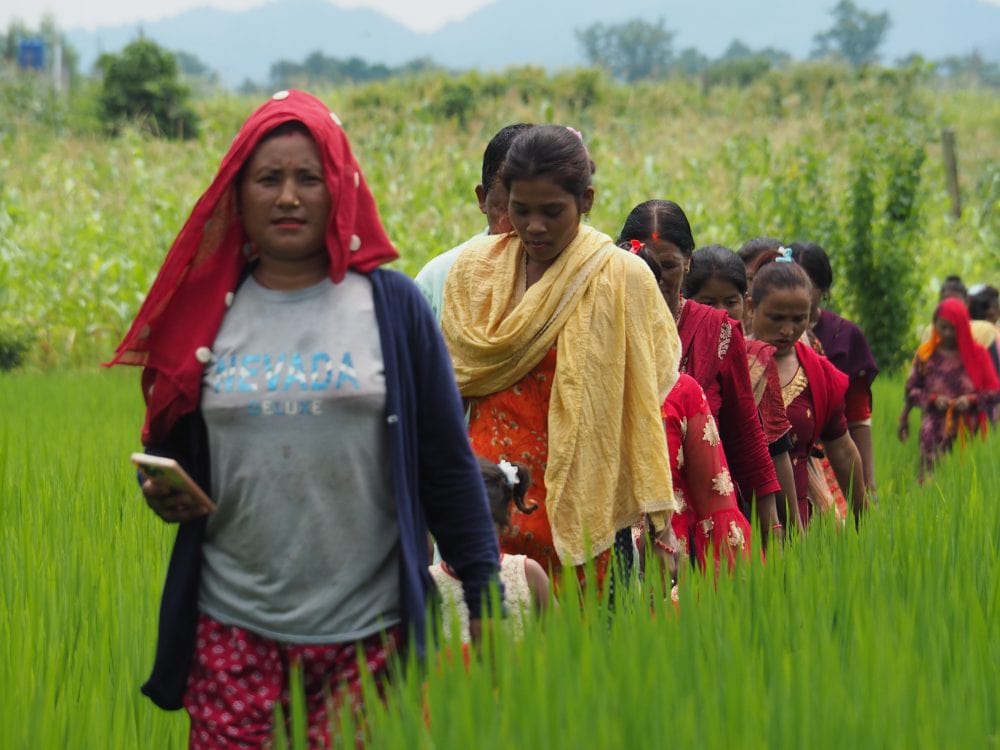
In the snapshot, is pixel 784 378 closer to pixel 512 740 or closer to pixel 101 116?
pixel 512 740

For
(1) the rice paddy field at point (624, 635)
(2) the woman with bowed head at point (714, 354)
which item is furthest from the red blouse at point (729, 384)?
(1) the rice paddy field at point (624, 635)

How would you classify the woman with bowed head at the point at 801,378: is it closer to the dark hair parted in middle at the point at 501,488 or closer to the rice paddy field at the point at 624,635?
the rice paddy field at the point at 624,635

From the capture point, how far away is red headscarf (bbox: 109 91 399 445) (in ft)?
8.04

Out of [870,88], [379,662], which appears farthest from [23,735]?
[870,88]

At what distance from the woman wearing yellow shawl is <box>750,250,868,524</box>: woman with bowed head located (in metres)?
1.62

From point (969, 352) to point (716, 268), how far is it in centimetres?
446

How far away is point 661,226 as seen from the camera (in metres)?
4.43

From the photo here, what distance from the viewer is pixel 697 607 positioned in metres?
3.01

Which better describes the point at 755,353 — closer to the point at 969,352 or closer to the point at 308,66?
the point at 969,352

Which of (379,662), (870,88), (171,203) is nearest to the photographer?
(379,662)

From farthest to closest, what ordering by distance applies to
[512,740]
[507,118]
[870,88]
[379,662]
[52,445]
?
[507,118] → [870,88] → [52,445] → [379,662] → [512,740]

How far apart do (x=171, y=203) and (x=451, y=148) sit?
3628 mm

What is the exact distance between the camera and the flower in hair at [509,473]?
3.26 m

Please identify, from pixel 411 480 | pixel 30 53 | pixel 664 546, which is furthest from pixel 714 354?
pixel 30 53
